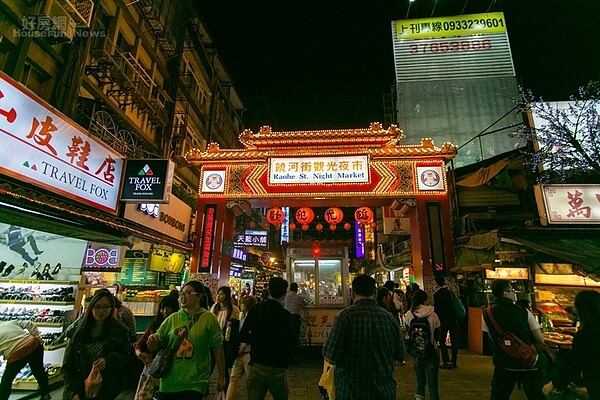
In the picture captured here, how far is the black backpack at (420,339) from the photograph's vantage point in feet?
16.5

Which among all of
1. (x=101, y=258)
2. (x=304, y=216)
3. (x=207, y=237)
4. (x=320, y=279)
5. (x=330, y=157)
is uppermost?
(x=330, y=157)

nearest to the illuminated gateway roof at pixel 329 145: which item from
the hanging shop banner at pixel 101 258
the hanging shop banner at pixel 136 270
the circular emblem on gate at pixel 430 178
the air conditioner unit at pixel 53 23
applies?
the circular emblem on gate at pixel 430 178

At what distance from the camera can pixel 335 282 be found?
1104 centimetres

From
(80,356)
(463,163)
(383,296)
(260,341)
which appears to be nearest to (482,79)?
(463,163)

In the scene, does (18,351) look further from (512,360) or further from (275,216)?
(275,216)

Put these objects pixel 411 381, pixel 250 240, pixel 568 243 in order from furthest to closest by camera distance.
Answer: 1. pixel 250 240
2. pixel 568 243
3. pixel 411 381

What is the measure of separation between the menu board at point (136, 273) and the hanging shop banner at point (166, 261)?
1.94 feet

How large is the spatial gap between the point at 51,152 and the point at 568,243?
13.5 m

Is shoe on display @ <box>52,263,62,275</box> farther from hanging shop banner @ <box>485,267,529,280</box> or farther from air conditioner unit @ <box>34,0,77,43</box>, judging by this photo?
hanging shop banner @ <box>485,267,529,280</box>

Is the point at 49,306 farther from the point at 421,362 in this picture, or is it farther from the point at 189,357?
the point at 421,362

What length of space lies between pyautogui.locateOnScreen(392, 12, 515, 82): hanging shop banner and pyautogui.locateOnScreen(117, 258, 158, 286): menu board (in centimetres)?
2149

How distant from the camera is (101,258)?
8805 millimetres

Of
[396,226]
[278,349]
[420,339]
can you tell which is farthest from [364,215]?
[278,349]

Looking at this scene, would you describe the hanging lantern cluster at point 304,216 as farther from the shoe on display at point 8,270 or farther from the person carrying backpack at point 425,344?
the shoe on display at point 8,270
